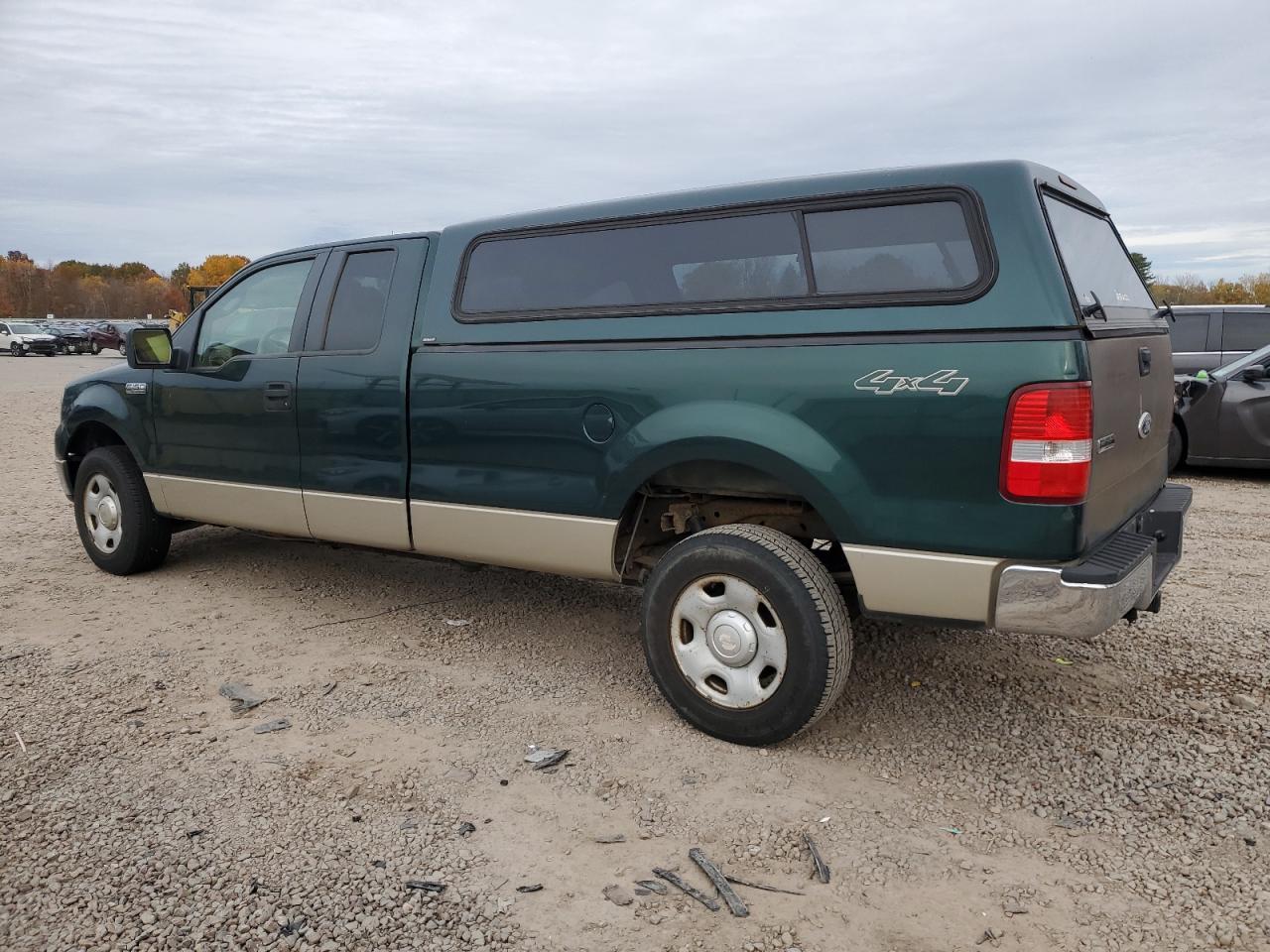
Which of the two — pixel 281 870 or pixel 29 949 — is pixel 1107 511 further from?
pixel 29 949

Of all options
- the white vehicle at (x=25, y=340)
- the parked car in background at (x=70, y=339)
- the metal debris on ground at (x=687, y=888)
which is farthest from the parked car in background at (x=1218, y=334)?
the parked car in background at (x=70, y=339)

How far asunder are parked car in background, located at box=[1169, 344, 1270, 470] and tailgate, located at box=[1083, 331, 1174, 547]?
5.64 meters

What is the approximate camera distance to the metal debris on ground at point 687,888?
264 cm

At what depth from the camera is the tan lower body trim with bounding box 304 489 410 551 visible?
14.9 feet

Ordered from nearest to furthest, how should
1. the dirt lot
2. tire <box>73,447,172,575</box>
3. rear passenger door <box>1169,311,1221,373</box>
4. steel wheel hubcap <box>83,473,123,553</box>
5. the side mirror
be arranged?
1. the dirt lot
2. the side mirror
3. tire <box>73,447,172,575</box>
4. steel wheel hubcap <box>83,473,123,553</box>
5. rear passenger door <box>1169,311,1221,373</box>

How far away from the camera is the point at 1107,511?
10.7ft

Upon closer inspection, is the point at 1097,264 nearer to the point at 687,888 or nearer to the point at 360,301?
A: the point at 687,888

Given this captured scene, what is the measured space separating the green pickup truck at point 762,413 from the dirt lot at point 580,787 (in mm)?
471

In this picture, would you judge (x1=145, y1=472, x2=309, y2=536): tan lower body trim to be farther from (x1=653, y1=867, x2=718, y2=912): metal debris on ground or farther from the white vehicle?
the white vehicle

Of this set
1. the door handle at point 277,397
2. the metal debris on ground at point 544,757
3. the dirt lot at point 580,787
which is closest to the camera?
the dirt lot at point 580,787

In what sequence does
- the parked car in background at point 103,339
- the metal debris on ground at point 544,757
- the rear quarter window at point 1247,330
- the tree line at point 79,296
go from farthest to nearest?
the tree line at point 79,296
the parked car in background at point 103,339
the rear quarter window at point 1247,330
the metal debris on ground at point 544,757

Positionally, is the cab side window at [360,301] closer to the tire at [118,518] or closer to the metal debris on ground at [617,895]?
the tire at [118,518]

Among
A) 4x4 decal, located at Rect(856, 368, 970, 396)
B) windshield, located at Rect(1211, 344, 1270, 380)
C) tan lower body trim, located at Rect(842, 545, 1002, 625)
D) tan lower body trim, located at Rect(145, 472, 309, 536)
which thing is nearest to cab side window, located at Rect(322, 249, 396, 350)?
tan lower body trim, located at Rect(145, 472, 309, 536)

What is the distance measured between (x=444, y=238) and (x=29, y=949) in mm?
3147
